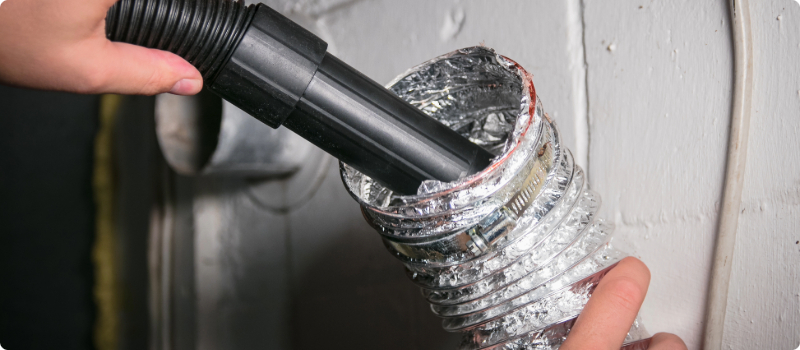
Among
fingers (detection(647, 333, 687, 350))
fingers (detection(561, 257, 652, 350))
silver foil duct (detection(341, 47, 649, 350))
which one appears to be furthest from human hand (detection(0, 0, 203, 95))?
fingers (detection(647, 333, 687, 350))

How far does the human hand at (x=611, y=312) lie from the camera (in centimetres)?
42

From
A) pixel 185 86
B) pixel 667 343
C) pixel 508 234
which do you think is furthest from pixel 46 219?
pixel 667 343

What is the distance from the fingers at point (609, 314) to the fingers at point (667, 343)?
0.22 feet

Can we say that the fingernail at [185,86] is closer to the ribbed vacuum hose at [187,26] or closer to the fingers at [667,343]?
the ribbed vacuum hose at [187,26]

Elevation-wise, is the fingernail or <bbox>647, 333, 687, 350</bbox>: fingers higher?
the fingernail

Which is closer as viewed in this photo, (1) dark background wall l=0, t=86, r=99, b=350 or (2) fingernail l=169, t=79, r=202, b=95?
(2) fingernail l=169, t=79, r=202, b=95

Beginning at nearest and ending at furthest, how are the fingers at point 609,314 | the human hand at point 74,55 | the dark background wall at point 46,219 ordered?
the human hand at point 74,55 < the fingers at point 609,314 < the dark background wall at point 46,219

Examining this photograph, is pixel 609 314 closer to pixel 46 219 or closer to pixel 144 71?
pixel 144 71

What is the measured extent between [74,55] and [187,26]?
0.08 meters

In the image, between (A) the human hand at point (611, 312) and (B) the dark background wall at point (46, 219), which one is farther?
(B) the dark background wall at point (46, 219)

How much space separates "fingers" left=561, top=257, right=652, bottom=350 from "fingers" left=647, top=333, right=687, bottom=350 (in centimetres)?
7

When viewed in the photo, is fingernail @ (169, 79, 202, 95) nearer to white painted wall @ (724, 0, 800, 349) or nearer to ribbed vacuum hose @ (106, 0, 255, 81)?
ribbed vacuum hose @ (106, 0, 255, 81)

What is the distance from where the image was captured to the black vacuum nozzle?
1.14ft

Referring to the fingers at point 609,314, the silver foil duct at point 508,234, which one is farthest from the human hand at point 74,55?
the fingers at point 609,314
